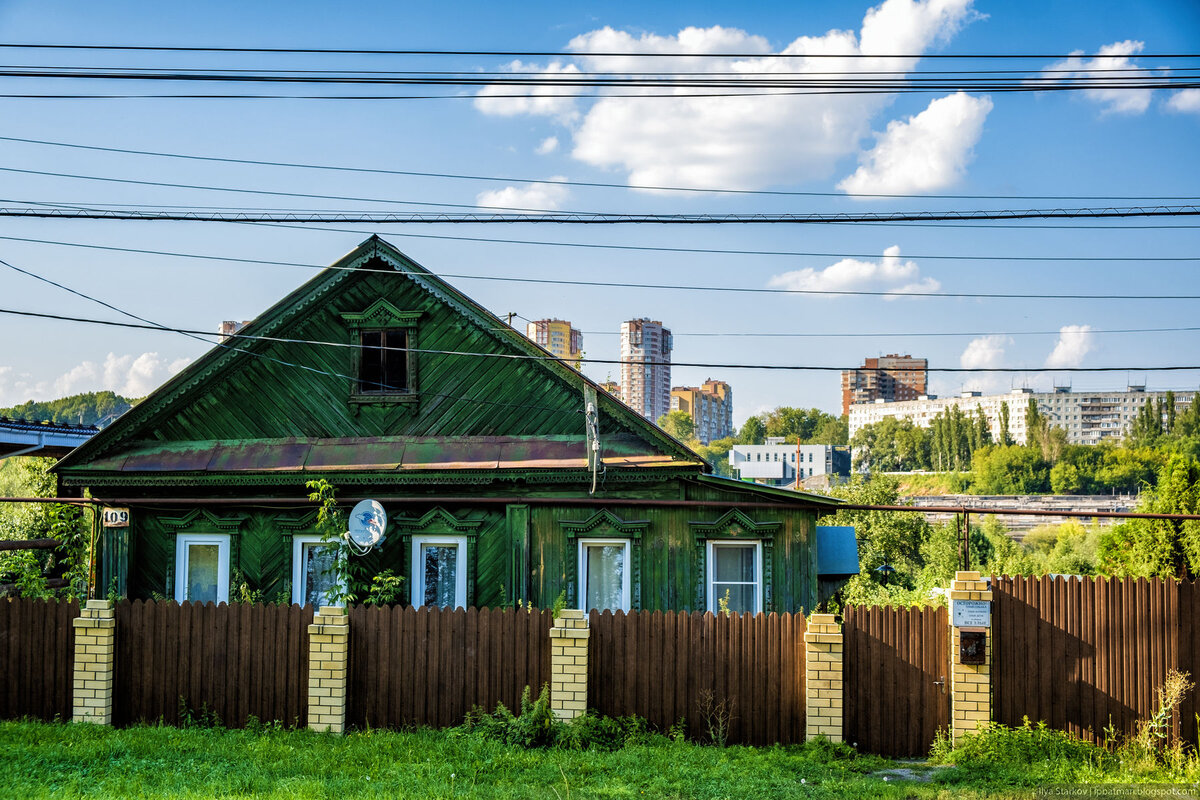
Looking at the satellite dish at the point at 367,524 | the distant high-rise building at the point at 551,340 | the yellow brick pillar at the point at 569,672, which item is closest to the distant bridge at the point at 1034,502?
the distant high-rise building at the point at 551,340

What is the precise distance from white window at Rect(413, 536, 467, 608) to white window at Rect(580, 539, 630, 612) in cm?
195

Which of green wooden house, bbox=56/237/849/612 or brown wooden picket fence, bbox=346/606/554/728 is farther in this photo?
green wooden house, bbox=56/237/849/612

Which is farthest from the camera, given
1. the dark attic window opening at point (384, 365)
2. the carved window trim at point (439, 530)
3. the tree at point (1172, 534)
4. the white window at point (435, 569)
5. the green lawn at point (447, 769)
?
the tree at point (1172, 534)

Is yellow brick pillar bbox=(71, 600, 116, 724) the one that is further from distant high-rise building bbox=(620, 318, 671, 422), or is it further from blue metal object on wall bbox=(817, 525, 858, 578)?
distant high-rise building bbox=(620, 318, 671, 422)

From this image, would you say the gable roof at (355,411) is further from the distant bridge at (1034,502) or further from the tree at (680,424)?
the tree at (680,424)

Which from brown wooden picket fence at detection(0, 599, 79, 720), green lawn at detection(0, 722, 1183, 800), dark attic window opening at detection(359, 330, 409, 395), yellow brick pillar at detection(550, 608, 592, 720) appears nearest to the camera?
green lawn at detection(0, 722, 1183, 800)

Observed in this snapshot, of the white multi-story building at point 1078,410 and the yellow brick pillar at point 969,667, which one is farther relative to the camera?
the white multi-story building at point 1078,410

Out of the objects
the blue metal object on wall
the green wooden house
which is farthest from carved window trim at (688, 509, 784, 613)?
the blue metal object on wall

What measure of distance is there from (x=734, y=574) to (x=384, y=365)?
255 inches

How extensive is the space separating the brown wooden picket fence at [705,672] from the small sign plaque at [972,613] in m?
1.60

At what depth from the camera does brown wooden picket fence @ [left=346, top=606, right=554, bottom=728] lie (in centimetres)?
991

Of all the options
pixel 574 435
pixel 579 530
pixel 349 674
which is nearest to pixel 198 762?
pixel 349 674

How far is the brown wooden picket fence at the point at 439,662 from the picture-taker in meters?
9.91

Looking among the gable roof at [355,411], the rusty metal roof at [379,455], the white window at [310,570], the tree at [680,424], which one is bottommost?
the white window at [310,570]
